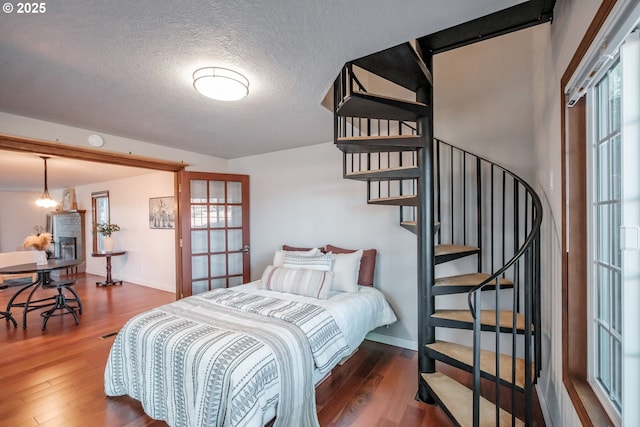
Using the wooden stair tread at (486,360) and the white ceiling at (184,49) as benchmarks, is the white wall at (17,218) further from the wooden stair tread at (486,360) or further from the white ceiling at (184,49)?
the wooden stair tread at (486,360)

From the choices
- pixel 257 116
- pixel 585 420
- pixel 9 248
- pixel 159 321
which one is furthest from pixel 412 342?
pixel 9 248

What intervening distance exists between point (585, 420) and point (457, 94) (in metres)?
2.49

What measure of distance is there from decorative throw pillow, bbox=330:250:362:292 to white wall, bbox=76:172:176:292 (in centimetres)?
359

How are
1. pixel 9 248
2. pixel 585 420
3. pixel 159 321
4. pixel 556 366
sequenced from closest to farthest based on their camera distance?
pixel 585 420
pixel 556 366
pixel 159 321
pixel 9 248

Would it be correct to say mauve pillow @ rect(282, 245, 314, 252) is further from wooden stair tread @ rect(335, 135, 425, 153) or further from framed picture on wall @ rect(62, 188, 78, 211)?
framed picture on wall @ rect(62, 188, 78, 211)

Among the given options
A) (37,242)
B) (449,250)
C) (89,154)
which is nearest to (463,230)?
(449,250)

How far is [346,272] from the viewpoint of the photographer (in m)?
2.81

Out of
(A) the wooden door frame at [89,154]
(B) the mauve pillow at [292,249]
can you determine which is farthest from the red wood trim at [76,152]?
(B) the mauve pillow at [292,249]

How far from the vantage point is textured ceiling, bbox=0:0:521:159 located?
1.28 m

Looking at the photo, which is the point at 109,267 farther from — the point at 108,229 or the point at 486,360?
the point at 486,360

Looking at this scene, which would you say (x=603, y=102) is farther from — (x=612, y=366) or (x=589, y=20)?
(x=612, y=366)

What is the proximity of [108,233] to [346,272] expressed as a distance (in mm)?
5743

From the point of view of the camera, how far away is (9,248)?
289 inches

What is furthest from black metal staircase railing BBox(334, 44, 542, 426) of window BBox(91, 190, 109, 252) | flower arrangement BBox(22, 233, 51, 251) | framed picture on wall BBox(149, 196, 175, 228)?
window BBox(91, 190, 109, 252)
